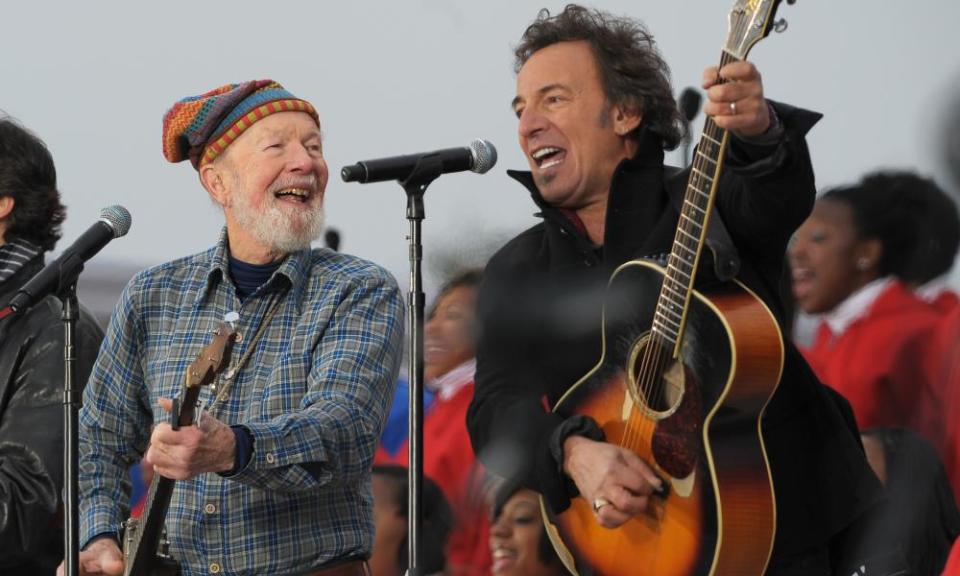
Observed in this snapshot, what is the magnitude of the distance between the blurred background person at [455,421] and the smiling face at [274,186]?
1.13 meters

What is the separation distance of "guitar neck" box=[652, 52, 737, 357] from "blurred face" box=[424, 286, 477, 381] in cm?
144

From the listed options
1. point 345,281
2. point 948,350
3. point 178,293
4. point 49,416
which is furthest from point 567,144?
point 49,416

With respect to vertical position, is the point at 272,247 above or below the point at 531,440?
above

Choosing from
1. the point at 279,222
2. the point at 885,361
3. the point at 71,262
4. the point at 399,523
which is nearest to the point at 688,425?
the point at 279,222

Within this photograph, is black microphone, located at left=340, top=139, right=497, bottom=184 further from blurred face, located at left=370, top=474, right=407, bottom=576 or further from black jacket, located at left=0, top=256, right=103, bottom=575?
blurred face, located at left=370, top=474, right=407, bottom=576

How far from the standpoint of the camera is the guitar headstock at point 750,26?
2.82 meters

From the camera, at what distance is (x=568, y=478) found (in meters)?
3.19

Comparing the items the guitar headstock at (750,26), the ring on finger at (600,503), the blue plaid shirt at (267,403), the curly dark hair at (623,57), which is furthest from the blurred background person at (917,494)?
the blue plaid shirt at (267,403)

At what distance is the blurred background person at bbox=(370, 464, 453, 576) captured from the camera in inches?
176

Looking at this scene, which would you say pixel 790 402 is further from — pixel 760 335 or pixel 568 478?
pixel 568 478

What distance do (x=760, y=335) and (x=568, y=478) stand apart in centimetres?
55

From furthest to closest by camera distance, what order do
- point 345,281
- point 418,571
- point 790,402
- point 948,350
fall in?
point 948,350
point 345,281
point 790,402
point 418,571

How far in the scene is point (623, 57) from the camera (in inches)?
135

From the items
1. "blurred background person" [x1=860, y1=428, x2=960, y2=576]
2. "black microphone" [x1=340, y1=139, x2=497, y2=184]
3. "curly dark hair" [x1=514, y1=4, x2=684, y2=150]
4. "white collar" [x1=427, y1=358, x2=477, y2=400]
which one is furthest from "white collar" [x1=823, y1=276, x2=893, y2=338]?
"black microphone" [x1=340, y1=139, x2=497, y2=184]
